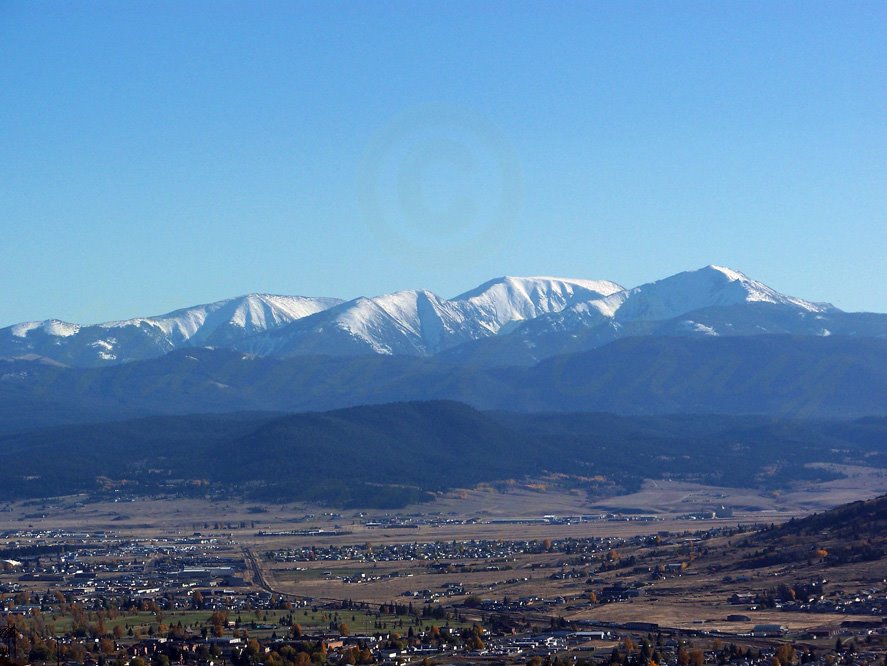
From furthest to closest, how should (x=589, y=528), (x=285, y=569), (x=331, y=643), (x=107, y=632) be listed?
(x=589, y=528), (x=285, y=569), (x=107, y=632), (x=331, y=643)

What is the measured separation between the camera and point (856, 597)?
8931 cm

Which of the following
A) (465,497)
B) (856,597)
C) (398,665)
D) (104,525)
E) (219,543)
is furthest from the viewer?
(465,497)

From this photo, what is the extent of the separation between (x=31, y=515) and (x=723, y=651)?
123m

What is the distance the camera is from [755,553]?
367ft

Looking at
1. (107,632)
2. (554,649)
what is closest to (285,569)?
(107,632)

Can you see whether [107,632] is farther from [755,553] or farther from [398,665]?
[755,553]

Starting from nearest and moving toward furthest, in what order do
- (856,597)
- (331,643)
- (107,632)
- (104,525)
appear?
1. (331,643)
2. (107,632)
3. (856,597)
4. (104,525)

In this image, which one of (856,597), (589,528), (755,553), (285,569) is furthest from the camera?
(589,528)

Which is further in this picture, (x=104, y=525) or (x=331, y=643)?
(x=104, y=525)

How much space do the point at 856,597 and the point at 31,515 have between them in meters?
113

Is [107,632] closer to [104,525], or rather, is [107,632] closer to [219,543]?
[219,543]

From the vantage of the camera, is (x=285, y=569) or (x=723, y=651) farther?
(x=285, y=569)

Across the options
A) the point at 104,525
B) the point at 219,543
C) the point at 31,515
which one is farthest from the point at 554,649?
the point at 31,515

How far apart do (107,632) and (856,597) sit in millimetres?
39137
